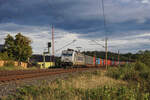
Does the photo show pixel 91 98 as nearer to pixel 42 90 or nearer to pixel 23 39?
pixel 42 90

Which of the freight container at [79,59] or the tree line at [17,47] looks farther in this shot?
the tree line at [17,47]

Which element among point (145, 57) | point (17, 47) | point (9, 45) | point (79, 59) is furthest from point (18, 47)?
point (145, 57)

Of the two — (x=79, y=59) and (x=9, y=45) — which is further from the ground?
(x=9, y=45)

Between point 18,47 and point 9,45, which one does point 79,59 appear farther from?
point 9,45

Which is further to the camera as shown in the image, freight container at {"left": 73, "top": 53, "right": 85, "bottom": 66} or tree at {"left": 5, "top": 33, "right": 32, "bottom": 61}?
tree at {"left": 5, "top": 33, "right": 32, "bottom": 61}

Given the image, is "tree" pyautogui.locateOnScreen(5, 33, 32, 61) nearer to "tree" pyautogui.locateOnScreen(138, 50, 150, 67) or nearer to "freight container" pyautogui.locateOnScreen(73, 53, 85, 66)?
"freight container" pyautogui.locateOnScreen(73, 53, 85, 66)

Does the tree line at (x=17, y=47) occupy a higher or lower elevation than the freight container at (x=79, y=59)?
higher

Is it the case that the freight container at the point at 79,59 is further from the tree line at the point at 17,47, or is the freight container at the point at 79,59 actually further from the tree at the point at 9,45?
the tree at the point at 9,45

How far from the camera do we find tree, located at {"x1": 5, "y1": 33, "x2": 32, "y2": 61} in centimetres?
3744

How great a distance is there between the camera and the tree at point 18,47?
3744 centimetres

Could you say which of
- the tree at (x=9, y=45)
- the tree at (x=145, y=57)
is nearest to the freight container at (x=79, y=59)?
the tree at (x=145, y=57)

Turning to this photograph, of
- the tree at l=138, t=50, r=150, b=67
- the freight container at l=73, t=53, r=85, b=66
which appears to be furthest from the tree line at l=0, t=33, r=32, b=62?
the tree at l=138, t=50, r=150, b=67

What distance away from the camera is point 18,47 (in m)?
37.4

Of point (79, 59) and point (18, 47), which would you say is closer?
point (79, 59)
